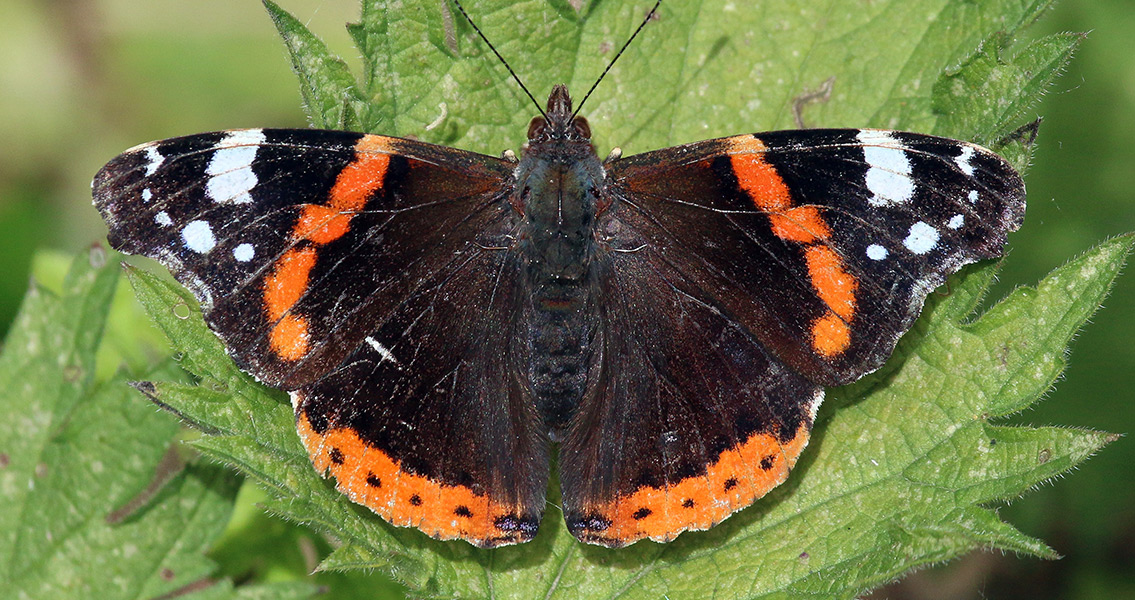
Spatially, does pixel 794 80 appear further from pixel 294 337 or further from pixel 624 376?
pixel 294 337

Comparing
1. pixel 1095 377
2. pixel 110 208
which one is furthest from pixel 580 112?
pixel 1095 377

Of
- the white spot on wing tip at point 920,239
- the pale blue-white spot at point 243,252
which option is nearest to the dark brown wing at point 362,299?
the pale blue-white spot at point 243,252

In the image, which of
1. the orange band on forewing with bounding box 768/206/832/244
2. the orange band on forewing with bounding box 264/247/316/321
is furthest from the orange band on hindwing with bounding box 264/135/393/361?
the orange band on forewing with bounding box 768/206/832/244

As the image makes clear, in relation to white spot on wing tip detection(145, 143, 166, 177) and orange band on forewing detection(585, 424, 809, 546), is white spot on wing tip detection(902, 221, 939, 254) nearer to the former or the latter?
orange band on forewing detection(585, 424, 809, 546)

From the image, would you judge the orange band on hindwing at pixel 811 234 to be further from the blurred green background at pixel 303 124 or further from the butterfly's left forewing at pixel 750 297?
the blurred green background at pixel 303 124

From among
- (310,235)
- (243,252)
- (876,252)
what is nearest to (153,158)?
(243,252)
